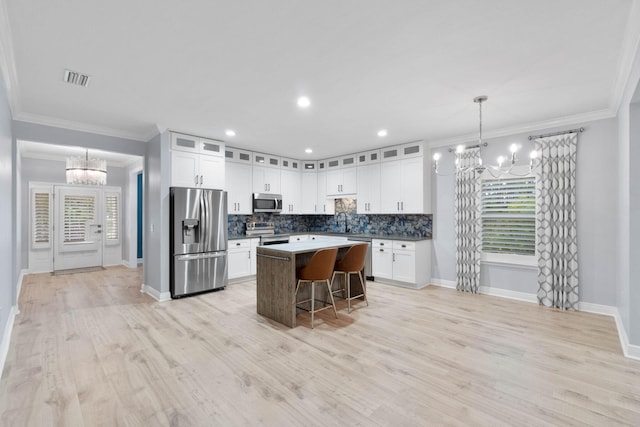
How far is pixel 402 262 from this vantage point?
5445 mm

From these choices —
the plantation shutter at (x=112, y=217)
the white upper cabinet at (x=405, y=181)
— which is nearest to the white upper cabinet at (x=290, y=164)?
the white upper cabinet at (x=405, y=181)

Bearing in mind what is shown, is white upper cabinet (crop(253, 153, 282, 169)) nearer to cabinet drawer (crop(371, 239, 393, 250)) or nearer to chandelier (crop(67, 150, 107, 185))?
cabinet drawer (crop(371, 239, 393, 250))

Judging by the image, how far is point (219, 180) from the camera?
540cm

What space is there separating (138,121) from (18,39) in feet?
6.74

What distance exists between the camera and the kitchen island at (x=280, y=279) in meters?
3.62

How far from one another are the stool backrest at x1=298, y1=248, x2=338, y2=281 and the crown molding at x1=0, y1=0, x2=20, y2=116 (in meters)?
3.19

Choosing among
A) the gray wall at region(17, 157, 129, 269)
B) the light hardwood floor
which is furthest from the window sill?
the gray wall at region(17, 157, 129, 269)

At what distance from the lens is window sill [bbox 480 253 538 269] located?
179 inches

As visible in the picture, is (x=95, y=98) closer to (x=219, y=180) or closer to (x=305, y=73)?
(x=219, y=180)

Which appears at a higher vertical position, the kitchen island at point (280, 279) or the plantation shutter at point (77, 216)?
the plantation shutter at point (77, 216)

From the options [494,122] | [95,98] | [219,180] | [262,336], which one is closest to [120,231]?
[219,180]

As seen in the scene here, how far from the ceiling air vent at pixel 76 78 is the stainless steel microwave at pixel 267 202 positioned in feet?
11.6

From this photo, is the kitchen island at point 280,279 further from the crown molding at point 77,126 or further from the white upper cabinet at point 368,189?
the crown molding at point 77,126

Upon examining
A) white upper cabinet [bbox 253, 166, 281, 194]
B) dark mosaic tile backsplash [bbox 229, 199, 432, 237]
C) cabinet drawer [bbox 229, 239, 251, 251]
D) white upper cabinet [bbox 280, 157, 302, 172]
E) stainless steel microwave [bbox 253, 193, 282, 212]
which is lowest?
cabinet drawer [bbox 229, 239, 251, 251]
